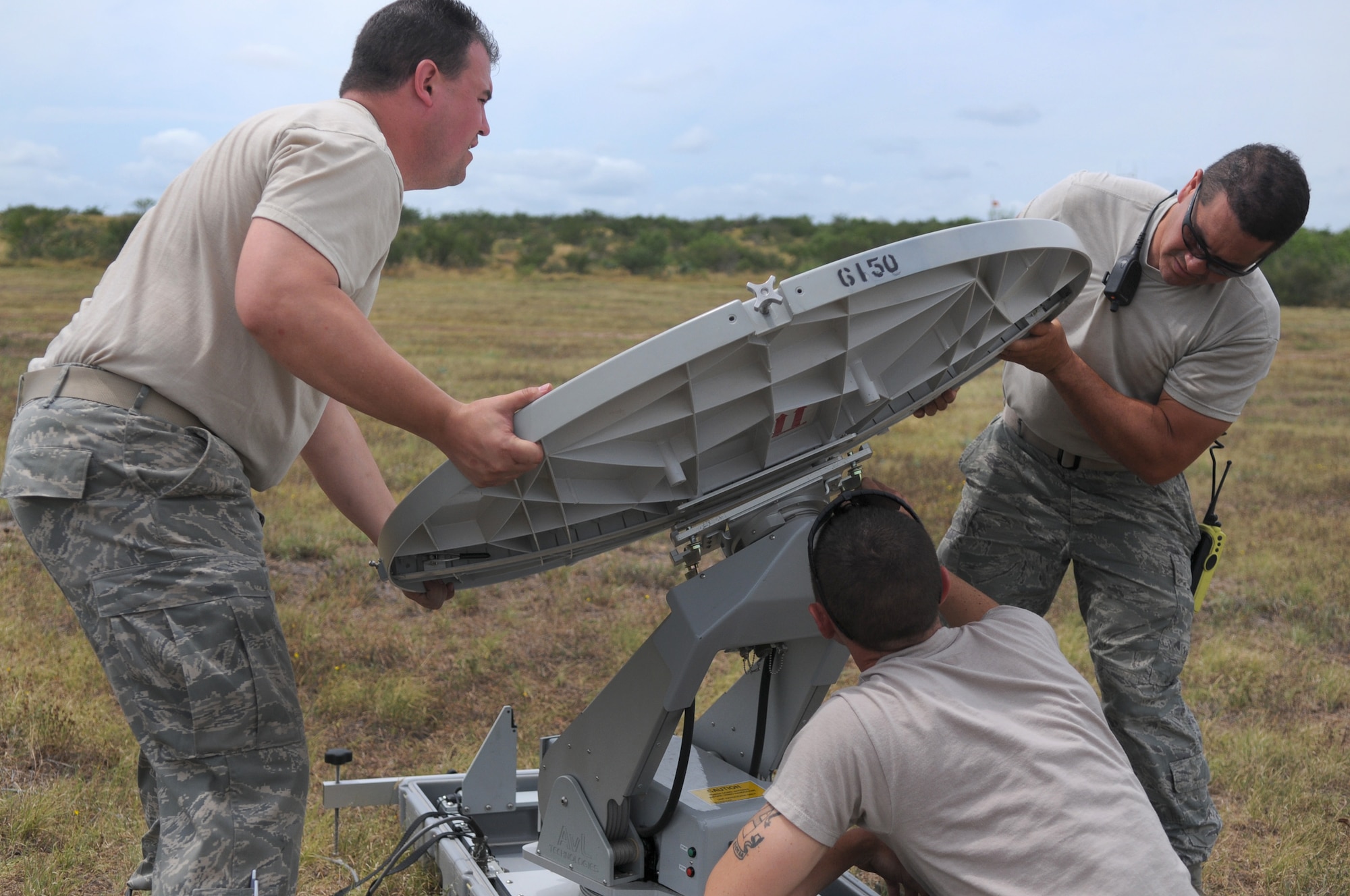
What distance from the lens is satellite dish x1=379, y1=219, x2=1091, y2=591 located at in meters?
2.21

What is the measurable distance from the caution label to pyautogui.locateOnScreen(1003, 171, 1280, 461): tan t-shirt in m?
1.62

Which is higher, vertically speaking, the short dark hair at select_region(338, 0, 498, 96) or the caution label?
the short dark hair at select_region(338, 0, 498, 96)

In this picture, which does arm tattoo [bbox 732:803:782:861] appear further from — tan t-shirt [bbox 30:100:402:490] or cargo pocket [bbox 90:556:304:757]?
tan t-shirt [bbox 30:100:402:490]

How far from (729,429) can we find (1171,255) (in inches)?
68.1

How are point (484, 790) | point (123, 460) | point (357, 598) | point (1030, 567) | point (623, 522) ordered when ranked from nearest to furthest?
point (123, 460), point (623, 522), point (484, 790), point (1030, 567), point (357, 598)

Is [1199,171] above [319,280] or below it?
above

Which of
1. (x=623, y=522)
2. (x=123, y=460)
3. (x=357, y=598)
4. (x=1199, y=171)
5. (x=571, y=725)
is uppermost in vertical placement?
(x=1199, y=171)

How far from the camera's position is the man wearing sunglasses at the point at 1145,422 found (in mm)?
3250

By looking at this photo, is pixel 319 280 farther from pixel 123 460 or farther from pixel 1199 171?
pixel 1199 171

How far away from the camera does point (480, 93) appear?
273cm

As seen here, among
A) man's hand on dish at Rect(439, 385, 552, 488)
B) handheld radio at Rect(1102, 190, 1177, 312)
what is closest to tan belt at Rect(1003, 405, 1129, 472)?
handheld radio at Rect(1102, 190, 1177, 312)

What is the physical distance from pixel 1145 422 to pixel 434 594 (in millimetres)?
2142

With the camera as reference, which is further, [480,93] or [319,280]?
[480,93]

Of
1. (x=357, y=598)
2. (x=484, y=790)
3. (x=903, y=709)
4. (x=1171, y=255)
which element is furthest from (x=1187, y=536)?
(x=357, y=598)
